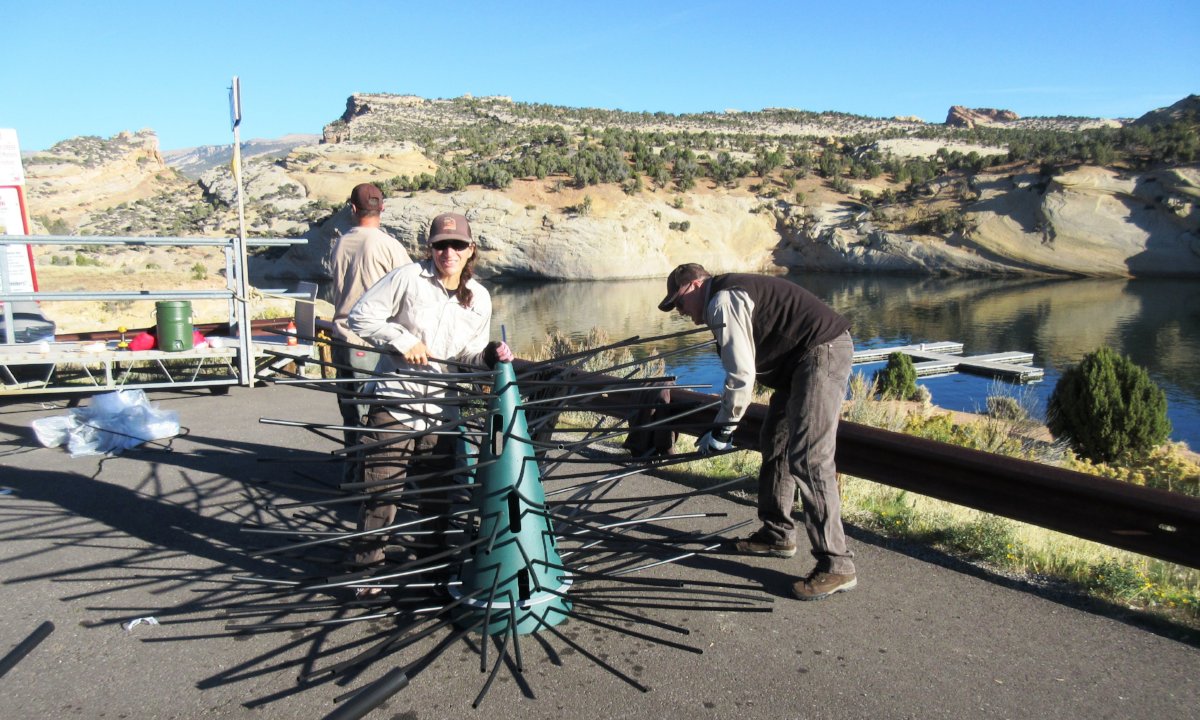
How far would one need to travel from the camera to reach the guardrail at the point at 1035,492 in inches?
148

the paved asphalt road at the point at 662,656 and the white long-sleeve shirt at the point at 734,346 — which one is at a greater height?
the white long-sleeve shirt at the point at 734,346

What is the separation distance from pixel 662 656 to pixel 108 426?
5878 millimetres

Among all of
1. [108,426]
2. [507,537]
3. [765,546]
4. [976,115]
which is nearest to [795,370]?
[765,546]

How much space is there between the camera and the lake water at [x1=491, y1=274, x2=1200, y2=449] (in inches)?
830

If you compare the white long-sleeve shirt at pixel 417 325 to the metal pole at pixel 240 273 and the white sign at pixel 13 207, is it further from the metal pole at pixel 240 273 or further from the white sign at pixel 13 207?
the white sign at pixel 13 207

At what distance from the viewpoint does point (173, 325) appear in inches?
364

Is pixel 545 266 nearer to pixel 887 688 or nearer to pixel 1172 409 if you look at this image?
pixel 1172 409

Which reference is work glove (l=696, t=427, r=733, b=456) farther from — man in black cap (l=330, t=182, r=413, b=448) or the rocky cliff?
the rocky cliff

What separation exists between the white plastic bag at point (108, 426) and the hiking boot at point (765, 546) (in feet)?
17.4

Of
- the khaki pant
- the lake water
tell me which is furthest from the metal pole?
the lake water

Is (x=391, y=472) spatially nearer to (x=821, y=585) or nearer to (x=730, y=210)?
(x=821, y=585)

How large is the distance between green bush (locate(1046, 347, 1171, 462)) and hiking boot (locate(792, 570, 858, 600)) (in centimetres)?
1031

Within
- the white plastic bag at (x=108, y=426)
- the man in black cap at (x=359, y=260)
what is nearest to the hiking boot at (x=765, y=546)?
the man in black cap at (x=359, y=260)

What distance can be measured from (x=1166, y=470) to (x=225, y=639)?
445 inches
